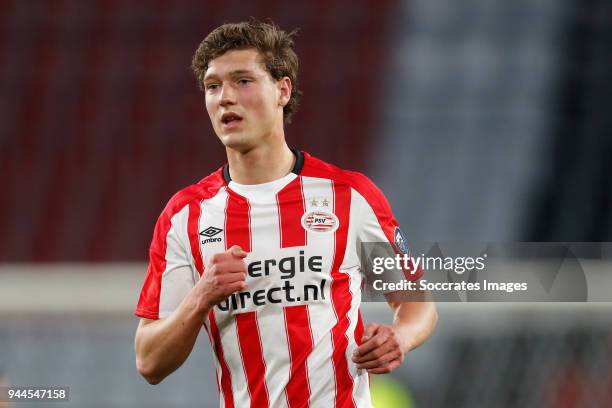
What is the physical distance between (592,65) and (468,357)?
113 inches

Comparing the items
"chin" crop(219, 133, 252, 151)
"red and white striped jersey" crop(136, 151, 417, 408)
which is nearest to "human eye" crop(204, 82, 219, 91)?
"chin" crop(219, 133, 252, 151)

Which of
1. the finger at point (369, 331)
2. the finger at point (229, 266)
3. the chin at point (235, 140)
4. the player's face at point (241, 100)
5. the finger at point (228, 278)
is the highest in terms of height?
the player's face at point (241, 100)

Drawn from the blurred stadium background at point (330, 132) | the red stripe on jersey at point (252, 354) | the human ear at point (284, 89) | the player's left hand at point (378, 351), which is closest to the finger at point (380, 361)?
the player's left hand at point (378, 351)

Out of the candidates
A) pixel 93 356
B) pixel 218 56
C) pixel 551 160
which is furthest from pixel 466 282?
pixel 551 160

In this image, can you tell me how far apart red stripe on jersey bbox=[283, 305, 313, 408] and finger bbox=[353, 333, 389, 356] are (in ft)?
0.54

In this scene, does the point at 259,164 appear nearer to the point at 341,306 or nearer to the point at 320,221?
the point at 320,221

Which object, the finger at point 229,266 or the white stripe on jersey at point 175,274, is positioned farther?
the white stripe on jersey at point 175,274

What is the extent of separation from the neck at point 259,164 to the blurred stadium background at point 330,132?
2226 millimetres

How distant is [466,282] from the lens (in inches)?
123

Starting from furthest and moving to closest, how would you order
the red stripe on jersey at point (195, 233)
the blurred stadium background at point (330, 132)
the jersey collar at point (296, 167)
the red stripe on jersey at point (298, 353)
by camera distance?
the blurred stadium background at point (330, 132) → the jersey collar at point (296, 167) → the red stripe on jersey at point (195, 233) → the red stripe on jersey at point (298, 353)

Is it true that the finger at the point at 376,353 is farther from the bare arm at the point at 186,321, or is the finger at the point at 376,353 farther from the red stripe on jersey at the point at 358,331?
the bare arm at the point at 186,321

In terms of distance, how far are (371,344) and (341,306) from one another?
0.67ft

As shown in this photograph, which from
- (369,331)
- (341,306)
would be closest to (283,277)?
(341,306)

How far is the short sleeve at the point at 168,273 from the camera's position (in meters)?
2.31
